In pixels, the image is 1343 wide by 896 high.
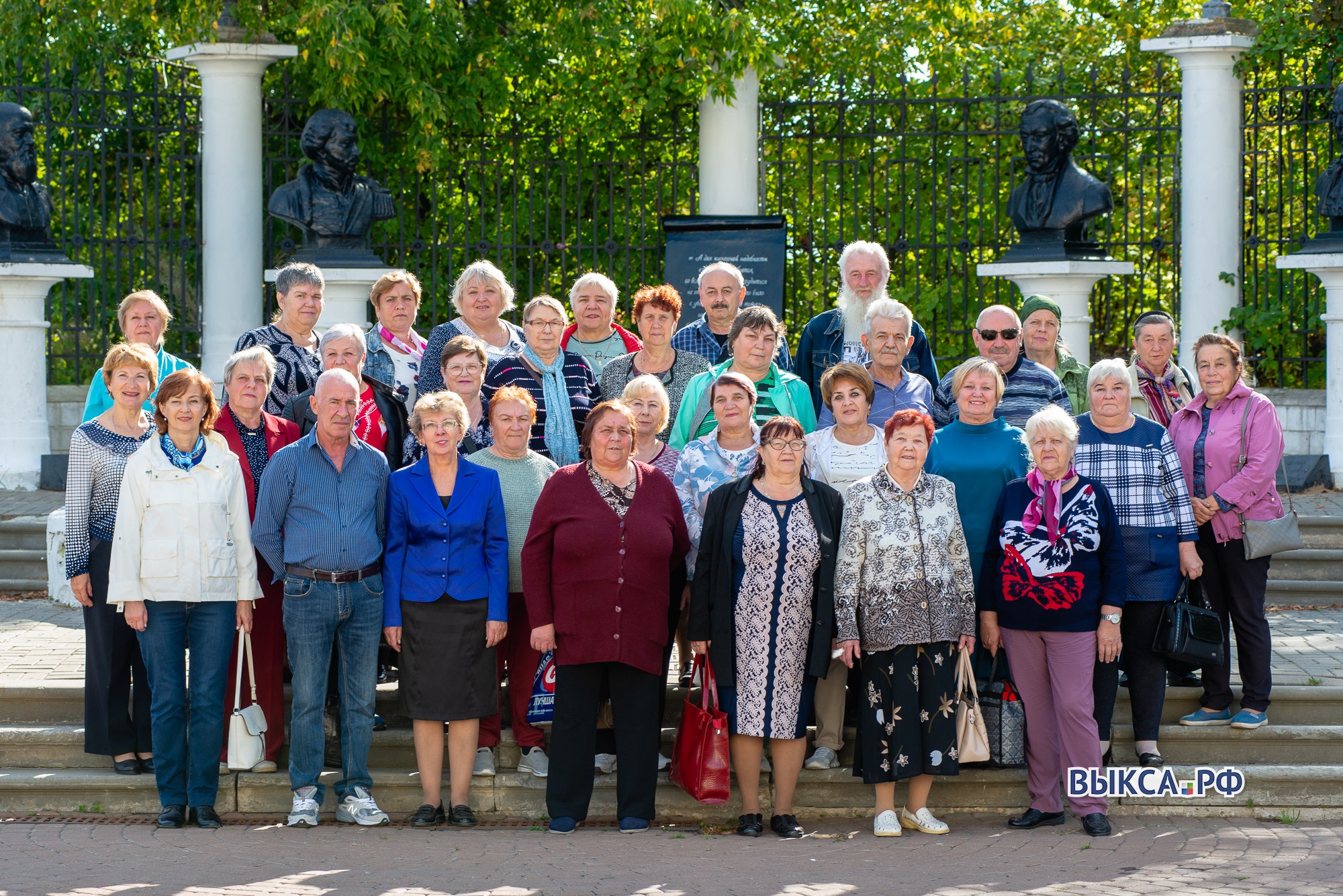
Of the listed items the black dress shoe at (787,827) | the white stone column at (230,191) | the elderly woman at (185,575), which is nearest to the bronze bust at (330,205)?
the white stone column at (230,191)

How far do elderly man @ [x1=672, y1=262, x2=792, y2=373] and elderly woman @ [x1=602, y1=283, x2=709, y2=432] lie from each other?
247 millimetres

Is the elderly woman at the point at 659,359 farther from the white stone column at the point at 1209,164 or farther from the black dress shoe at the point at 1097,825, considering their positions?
the white stone column at the point at 1209,164

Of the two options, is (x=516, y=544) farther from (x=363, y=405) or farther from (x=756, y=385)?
(x=756, y=385)

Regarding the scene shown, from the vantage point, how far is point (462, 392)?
6559 mm

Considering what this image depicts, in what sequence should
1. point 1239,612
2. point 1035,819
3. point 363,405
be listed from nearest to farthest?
1. point 1035,819
2. point 1239,612
3. point 363,405

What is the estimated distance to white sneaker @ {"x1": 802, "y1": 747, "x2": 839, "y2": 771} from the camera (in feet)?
20.6

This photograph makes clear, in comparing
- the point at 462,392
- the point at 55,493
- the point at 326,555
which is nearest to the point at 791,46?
the point at 55,493

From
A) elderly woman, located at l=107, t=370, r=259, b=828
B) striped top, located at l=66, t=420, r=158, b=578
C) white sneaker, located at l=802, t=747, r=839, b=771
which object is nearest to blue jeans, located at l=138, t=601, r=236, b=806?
elderly woman, located at l=107, t=370, r=259, b=828

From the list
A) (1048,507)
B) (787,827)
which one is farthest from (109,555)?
(1048,507)

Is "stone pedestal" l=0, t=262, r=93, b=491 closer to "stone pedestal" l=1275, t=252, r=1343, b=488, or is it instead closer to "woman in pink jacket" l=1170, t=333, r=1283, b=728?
"woman in pink jacket" l=1170, t=333, r=1283, b=728

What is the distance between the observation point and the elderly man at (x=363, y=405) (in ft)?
21.1

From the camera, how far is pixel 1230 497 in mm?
6391

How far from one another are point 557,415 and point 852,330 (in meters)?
1.60

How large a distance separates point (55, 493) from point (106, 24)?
4.50 meters
